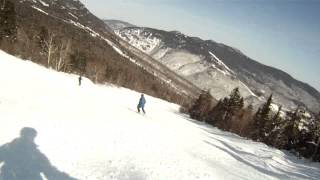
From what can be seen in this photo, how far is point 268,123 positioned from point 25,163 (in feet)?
208

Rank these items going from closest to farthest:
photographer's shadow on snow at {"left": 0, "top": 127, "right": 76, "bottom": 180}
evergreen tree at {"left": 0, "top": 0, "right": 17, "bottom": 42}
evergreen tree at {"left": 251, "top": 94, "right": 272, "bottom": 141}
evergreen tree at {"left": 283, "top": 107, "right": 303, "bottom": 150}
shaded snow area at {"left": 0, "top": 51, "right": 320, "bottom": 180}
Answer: photographer's shadow on snow at {"left": 0, "top": 127, "right": 76, "bottom": 180} → shaded snow area at {"left": 0, "top": 51, "right": 320, "bottom": 180} → evergreen tree at {"left": 0, "top": 0, "right": 17, "bottom": 42} → evergreen tree at {"left": 283, "top": 107, "right": 303, "bottom": 150} → evergreen tree at {"left": 251, "top": 94, "right": 272, "bottom": 141}

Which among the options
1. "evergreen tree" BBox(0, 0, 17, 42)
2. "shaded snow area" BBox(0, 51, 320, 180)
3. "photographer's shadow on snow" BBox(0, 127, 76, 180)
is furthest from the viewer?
"evergreen tree" BBox(0, 0, 17, 42)

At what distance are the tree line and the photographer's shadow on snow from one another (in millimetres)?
41431

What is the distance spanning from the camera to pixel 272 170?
94.6 ft

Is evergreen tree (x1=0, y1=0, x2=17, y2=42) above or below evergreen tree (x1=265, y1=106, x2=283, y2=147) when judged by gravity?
above

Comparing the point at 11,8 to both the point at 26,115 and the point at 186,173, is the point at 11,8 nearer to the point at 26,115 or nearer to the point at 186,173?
the point at 26,115

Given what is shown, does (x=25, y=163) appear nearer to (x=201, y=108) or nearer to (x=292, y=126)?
(x=292, y=126)

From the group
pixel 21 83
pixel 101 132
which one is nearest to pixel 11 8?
pixel 21 83

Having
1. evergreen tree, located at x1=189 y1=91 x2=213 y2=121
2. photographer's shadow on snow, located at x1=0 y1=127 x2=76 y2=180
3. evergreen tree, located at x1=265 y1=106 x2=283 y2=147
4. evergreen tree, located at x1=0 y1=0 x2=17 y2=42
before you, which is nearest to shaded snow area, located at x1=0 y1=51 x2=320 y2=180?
photographer's shadow on snow, located at x1=0 y1=127 x2=76 y2=180

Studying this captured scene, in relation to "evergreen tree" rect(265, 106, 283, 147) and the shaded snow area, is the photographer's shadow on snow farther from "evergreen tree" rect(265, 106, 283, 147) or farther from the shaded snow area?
"evergreen tree" rect(265, 106, 283, 147)

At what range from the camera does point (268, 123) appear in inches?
2840

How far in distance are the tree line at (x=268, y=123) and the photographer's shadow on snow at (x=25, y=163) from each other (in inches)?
1631

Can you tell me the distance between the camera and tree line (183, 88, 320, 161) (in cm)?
5931

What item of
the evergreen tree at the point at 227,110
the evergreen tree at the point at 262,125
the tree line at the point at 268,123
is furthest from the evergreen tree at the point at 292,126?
the evergreen tree at the point at 227,110
